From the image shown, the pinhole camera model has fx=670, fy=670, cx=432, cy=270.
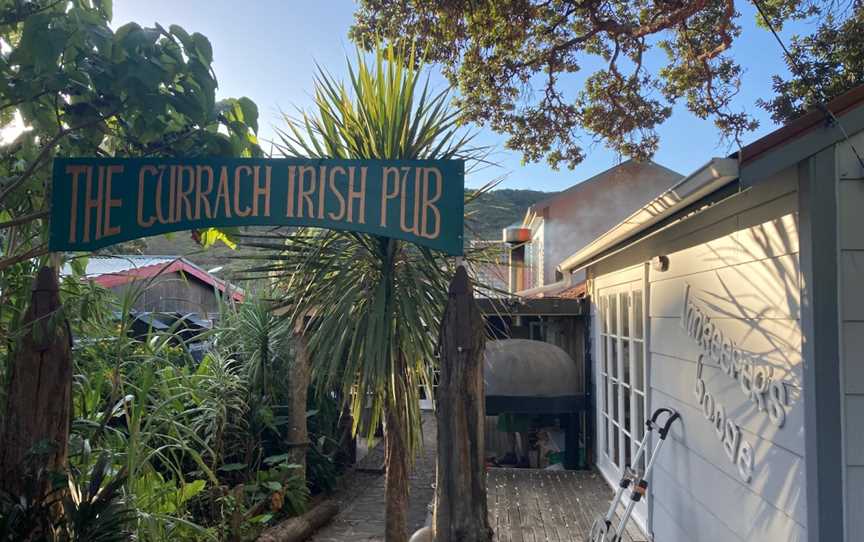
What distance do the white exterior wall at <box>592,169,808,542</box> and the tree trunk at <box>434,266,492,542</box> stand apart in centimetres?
130

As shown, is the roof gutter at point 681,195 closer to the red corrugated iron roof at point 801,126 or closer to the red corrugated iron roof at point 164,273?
the red corrugated iron roof at point 801,126

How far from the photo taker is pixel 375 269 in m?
4.12

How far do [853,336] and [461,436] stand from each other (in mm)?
1615

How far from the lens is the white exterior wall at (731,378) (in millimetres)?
2846

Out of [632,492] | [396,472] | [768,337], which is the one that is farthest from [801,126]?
[396,472]

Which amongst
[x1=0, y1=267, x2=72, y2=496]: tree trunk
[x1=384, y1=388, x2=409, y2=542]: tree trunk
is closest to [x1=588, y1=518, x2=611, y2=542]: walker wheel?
[x1=384, y1=388, x2=409, y2=542]: tree trunk

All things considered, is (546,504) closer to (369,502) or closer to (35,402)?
(369,502)

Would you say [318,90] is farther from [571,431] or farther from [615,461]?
[571,431]

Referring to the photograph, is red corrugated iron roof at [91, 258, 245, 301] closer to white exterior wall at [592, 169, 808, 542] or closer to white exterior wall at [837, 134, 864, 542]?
white exterior wall at [592, 169, 808, 542]

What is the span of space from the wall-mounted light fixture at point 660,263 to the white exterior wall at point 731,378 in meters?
0.06

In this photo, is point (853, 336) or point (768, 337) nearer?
point (853, 336)

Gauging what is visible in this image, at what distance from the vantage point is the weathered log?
20.7 feet

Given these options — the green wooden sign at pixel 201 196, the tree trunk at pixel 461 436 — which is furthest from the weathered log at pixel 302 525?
the green wooden sign at pixel 201 196

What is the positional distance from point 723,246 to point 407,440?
88.1 inches
